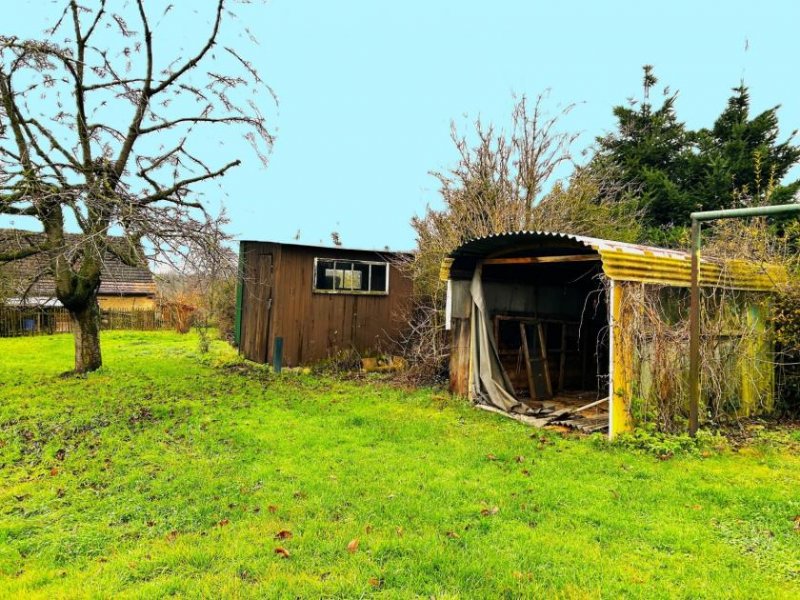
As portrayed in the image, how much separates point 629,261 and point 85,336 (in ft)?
30.7

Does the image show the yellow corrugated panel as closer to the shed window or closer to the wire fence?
the shed window

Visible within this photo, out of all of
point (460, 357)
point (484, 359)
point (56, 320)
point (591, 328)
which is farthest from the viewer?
point (56, 320)

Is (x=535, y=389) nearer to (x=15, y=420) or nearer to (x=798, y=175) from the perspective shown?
(x=15, y=420)

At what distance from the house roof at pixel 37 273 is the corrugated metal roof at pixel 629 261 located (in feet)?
17.0

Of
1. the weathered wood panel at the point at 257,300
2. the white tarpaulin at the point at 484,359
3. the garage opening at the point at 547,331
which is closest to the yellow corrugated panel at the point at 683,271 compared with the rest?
the garage opening at the point at 547,331

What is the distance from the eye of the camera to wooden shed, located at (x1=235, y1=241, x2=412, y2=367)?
10438 millimetres

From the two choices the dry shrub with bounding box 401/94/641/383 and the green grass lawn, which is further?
the dry shrub with bounding box 401/94/641/383

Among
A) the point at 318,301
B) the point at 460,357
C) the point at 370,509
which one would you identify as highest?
the point at 318,301

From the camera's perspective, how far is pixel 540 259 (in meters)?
6.60

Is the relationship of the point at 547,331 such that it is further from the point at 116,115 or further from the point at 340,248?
the point at 116,115

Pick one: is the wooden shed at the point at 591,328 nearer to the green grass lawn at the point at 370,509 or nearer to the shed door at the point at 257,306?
the green grass lawn at the point at 370,509

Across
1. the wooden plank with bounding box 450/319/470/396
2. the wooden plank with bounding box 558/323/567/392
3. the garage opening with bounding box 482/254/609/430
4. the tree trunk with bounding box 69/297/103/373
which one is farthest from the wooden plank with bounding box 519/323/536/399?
the tree trunk with bounding box 69/297/103/373

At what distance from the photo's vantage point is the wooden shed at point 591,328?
18.6ft

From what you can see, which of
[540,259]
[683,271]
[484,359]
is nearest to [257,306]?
[484,359]
